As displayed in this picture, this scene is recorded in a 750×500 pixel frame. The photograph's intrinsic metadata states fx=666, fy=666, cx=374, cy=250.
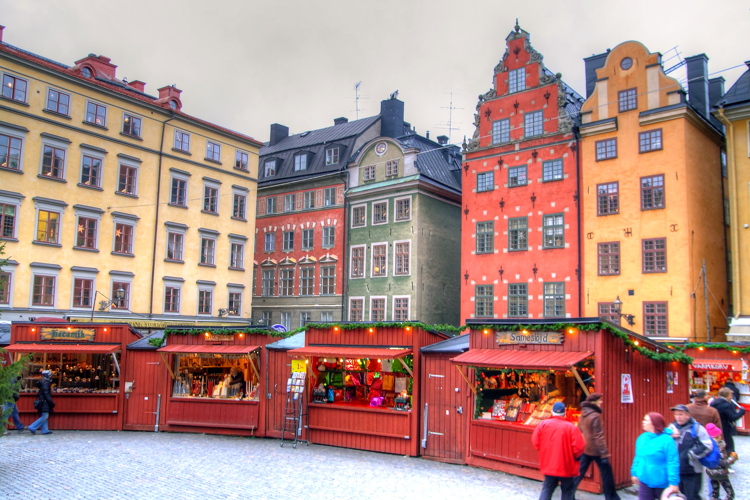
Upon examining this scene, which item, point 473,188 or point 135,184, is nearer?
point 473,188

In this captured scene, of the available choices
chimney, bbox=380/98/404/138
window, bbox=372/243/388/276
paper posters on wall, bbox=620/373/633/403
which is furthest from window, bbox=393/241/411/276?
paper posters on wall, bbox=620/373/633/403

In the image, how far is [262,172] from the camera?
48.2 metres

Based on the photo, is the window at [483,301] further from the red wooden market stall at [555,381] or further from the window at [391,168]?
the red wooden market stall at [555,381]

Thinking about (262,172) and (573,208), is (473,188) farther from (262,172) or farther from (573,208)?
(262,172)

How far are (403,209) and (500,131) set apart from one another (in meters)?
7.42

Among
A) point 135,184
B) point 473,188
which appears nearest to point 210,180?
point 135,184

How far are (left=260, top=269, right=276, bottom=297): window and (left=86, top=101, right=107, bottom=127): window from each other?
14.2 meters

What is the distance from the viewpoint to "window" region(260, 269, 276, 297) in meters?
44.2

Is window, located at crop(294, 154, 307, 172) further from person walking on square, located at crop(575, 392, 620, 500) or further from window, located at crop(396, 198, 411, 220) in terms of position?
person walking on square, located at crop(575, 392, 620, 500)

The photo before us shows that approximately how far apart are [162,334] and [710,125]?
25364mm

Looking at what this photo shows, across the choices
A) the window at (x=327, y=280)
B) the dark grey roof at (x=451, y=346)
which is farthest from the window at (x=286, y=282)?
the dark grey roof at (x=451, y=346)

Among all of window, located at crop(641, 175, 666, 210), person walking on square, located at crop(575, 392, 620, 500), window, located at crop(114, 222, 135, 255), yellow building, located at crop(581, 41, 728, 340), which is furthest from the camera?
window, located at crop(114, 222, 135, 255)

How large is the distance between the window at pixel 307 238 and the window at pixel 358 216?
3395mm

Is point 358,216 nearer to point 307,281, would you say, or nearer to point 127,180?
point 307,281
